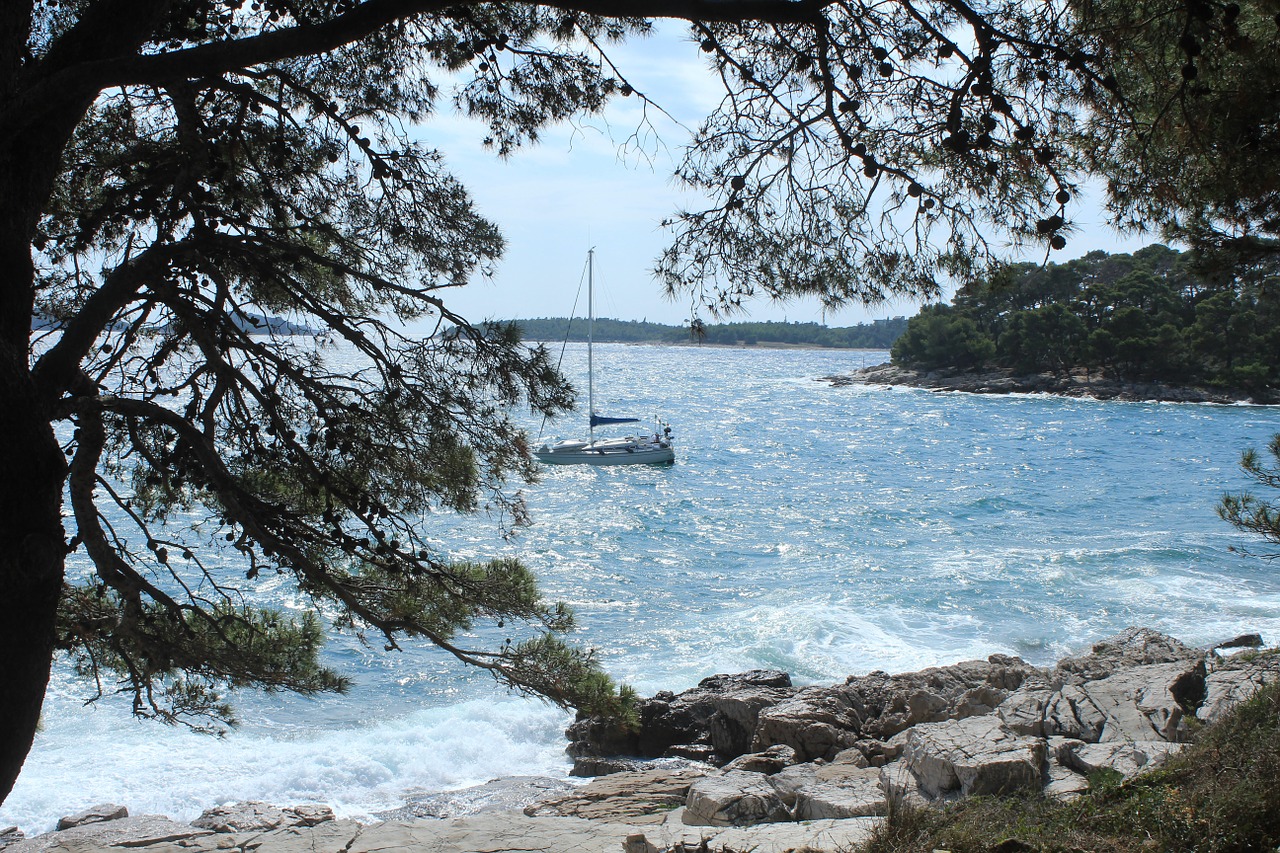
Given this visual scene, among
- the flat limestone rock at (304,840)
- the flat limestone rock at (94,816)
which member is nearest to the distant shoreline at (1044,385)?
the flat limestone rock at (304,840)

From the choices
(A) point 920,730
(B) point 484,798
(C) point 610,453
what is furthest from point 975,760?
(C) point 610,453

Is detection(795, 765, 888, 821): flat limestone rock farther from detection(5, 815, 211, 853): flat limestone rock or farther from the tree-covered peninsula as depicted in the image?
the tree-covered peninsula

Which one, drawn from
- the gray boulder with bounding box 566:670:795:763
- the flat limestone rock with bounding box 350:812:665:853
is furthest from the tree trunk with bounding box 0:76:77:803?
the gray boulder with bounding box 566:670:795:763

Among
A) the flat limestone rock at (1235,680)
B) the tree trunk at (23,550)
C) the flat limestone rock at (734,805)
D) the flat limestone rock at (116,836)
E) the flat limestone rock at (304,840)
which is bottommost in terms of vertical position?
the flat limestone rock at (116,836)

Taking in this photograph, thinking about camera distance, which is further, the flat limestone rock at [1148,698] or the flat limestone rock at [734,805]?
the flat limestone rock at [1148,698]

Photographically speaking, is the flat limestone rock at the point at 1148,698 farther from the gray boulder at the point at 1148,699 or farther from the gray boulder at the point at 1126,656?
the gray boulder at the point at 1126,656

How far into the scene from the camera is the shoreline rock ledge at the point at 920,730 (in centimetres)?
610

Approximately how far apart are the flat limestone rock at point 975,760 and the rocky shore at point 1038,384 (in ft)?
194

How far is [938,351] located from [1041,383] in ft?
35.8

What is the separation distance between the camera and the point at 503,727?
40.0ft

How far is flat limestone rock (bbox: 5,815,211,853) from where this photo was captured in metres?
7.51

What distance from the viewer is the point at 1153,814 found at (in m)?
4.06

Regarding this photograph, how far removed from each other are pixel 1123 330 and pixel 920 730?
60.4 m

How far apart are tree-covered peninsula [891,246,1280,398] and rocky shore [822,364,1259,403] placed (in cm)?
54
